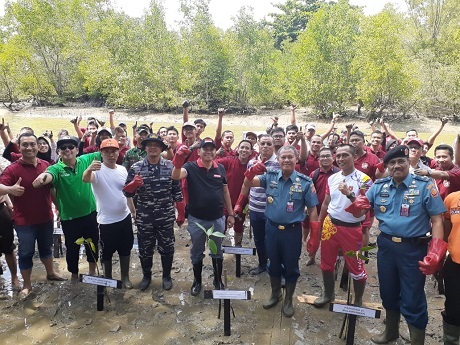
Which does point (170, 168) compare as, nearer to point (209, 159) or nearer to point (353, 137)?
point (209, 159)

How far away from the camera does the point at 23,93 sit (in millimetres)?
36469

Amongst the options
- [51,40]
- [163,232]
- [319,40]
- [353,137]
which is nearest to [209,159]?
[163,232]

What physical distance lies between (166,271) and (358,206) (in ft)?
8.83

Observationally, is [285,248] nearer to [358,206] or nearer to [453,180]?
[358,206]

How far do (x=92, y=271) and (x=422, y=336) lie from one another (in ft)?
13.3

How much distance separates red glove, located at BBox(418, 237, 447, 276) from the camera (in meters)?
3.00

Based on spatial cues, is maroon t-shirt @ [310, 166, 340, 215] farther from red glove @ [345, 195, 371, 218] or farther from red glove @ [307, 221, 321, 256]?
red glove @ [345, 195, 371, 218]

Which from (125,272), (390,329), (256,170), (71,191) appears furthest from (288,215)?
(71,191)

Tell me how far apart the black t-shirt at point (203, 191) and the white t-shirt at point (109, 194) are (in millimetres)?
840

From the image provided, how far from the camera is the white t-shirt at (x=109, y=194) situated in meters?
4.22

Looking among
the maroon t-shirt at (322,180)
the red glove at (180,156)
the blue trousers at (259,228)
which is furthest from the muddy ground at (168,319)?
the red glove at (180,156)

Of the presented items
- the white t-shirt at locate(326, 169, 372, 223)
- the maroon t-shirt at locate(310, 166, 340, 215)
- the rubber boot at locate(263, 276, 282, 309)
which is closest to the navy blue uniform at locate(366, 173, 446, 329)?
the white t-shirt at locate(326, 169, 372, 223)

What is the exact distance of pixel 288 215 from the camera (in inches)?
154

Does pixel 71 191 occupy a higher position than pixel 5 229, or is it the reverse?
pixel 71 191
